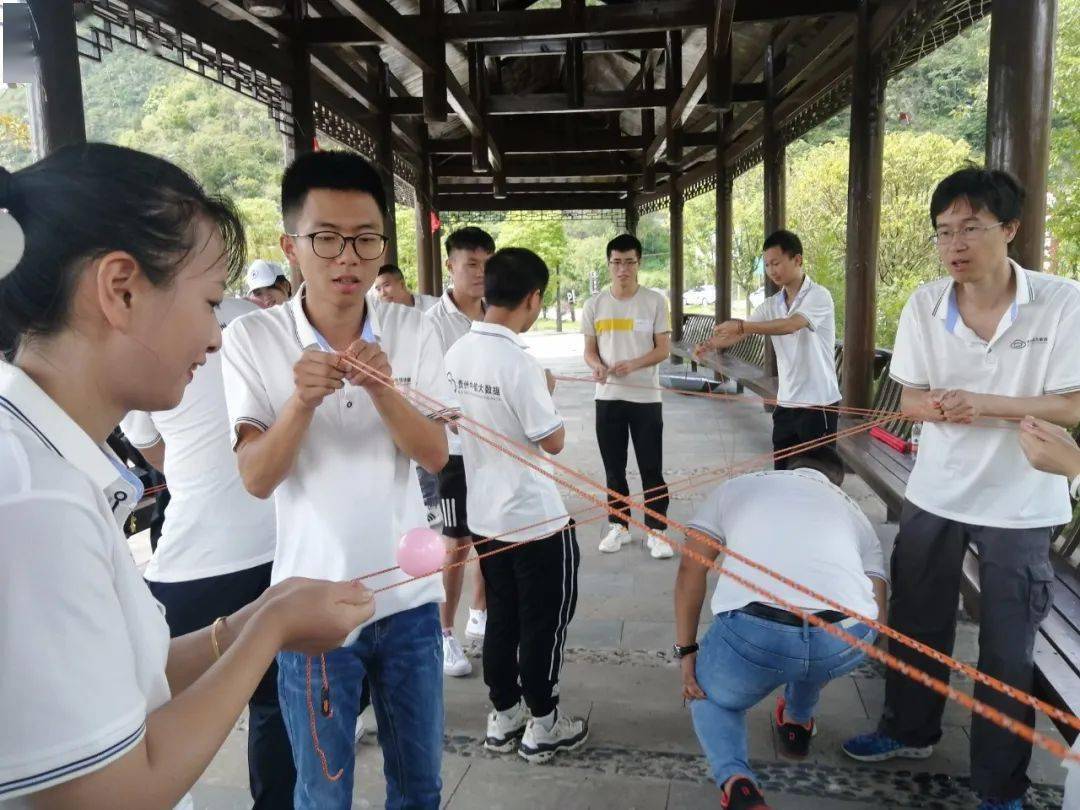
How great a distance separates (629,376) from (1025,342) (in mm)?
2585

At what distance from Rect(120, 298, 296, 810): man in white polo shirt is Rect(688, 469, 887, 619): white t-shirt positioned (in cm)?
135

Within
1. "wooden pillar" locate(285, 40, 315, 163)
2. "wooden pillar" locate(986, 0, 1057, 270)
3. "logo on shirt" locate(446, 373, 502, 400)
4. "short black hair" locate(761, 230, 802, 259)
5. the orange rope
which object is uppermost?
"wooden pillar" locate(285, 40, 315, 163)

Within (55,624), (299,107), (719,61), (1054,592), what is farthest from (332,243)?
(719,61)

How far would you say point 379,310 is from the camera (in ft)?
6.22

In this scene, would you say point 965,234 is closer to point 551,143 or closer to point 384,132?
point 384,132

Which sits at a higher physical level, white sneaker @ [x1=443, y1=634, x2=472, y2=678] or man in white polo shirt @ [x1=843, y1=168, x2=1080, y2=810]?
man in white polo shirt @ [x1=843, y1=168, x2=1080, y2=810]

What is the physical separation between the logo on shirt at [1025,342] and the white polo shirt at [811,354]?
2195 mm

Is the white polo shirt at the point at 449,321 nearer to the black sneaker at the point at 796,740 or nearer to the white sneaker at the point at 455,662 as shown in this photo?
the white sneaker at the point at 455,662

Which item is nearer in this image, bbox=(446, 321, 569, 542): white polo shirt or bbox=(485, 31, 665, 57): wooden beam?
bbox=(446, 321, 569, 542): white polo shirt

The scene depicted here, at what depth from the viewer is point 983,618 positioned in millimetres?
2363

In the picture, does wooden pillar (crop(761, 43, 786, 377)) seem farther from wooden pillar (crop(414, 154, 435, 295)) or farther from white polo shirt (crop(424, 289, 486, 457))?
wooden pillar (crop(414, 154, 435, 295))

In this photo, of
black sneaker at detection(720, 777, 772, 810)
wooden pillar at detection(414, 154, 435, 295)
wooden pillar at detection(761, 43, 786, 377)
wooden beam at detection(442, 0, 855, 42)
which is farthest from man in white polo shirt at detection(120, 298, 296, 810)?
wooden pillar at detection(414, 154, 435, 295)

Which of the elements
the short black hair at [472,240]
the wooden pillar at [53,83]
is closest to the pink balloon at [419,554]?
the wooden pillar at [53,83]

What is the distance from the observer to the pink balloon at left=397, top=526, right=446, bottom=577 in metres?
1.57
